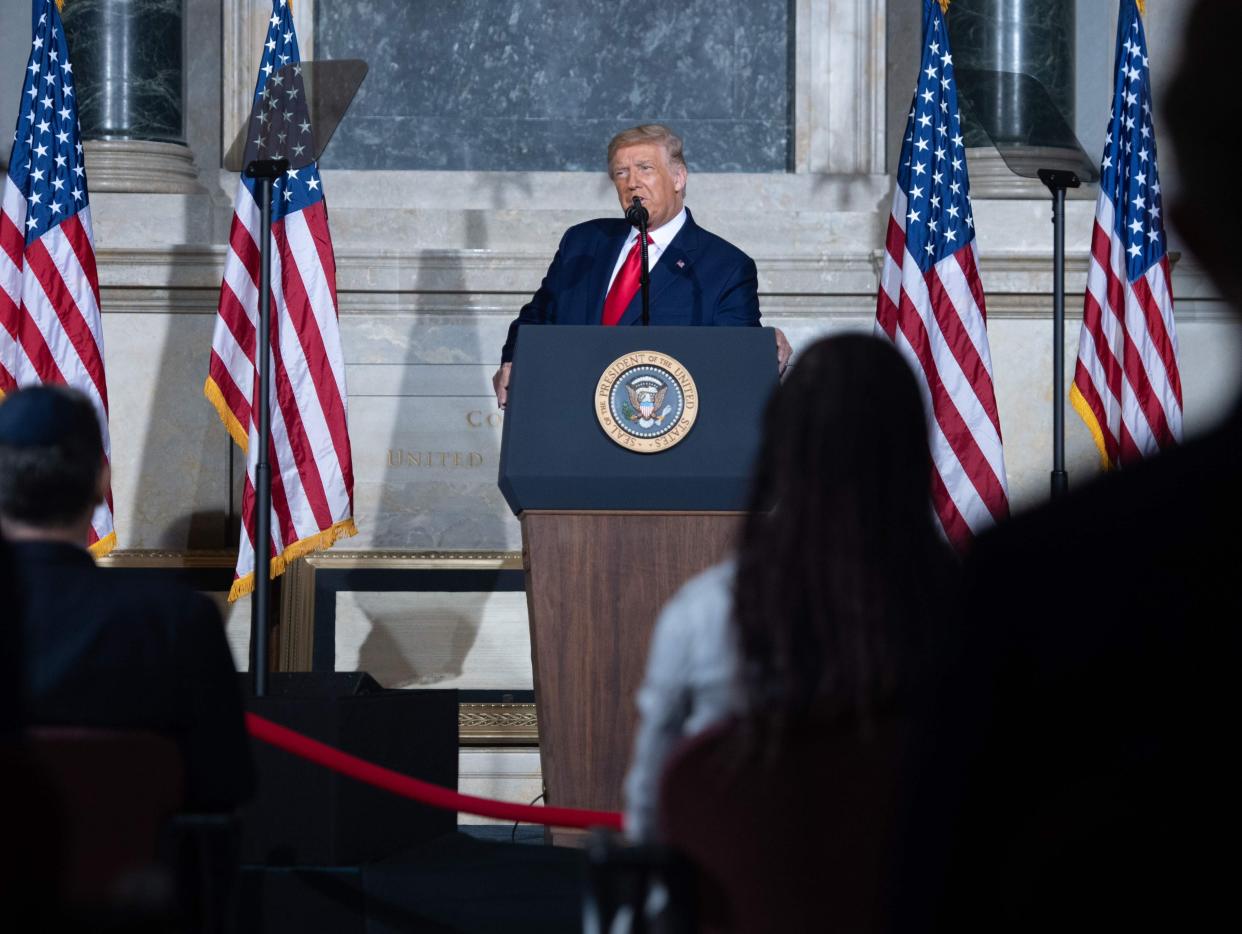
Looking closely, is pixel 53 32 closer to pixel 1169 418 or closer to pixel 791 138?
pixel 791 138

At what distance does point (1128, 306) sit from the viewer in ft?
22.4

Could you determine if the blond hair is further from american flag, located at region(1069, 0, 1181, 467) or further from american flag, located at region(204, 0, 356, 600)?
american flag, located at region(1069, 0, 1181, 467)

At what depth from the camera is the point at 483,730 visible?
719cm

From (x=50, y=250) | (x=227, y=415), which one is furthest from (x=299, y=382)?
(x=50, y=250)

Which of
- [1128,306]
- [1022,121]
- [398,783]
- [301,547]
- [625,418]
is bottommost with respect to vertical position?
[398,783]

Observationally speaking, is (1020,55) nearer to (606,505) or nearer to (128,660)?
(606,505)

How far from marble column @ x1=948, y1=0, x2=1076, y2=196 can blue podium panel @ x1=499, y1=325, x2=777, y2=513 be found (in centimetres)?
371

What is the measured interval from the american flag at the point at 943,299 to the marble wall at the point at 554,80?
1342mm

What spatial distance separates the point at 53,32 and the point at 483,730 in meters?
3.15

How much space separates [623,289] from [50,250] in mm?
2633

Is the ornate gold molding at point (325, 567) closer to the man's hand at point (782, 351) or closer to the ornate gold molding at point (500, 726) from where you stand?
the ornate gold molding at point (500, 726)

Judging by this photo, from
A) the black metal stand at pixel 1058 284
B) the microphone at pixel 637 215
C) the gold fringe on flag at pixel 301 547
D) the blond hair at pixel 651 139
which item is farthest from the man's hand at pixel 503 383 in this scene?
the gold fringe on flag at pixel 301 547

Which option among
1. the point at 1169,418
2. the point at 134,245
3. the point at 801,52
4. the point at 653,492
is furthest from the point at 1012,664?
the point at 801,52

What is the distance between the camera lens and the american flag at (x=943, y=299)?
654 centimetres
